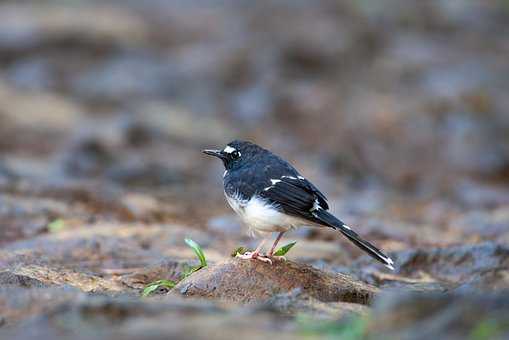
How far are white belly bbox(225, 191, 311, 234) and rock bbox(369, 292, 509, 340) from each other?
2.07 meters

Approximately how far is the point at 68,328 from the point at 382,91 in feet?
45.5

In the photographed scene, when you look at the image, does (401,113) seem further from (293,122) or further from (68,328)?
(68,328)

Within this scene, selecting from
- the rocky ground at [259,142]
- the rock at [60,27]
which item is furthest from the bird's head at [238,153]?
the rock at [60,27]

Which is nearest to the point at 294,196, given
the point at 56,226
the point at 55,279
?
the point at 55,279

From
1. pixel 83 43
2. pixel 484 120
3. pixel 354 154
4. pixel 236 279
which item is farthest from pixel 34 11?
pixel 236 279

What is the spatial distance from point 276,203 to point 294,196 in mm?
125

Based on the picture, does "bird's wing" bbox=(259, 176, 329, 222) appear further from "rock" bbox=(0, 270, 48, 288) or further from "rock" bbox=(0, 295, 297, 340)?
"rock" bbox=(0, 295, 297, 340)

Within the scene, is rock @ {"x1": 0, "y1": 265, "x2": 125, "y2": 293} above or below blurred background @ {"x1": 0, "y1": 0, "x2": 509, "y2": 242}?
below

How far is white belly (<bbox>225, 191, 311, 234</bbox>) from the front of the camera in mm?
5906

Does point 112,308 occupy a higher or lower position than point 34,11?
lower

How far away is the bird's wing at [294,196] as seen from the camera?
19.4 ft

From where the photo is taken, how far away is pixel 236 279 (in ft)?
18.5

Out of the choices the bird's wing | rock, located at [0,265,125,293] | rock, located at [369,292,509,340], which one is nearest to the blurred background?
rock, located at [0,265,125,293]

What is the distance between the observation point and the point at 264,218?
5.91 metres
